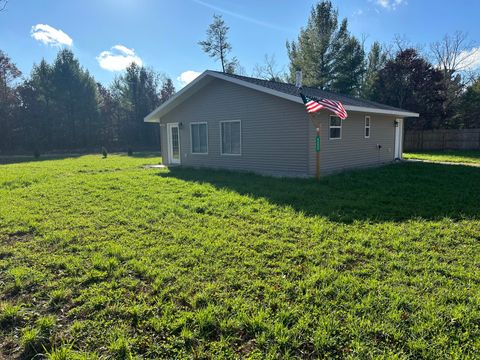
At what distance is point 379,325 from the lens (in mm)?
2412

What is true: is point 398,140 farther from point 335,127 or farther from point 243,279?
point 243,279

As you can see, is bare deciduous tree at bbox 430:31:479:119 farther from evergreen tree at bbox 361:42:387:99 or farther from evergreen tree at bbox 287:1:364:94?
evergreen tree at bbox 287:1:364:94

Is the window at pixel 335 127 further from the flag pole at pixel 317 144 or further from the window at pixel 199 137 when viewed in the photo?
the window at pixel 199 137

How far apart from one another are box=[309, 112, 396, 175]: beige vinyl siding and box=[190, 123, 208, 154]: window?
4.97m

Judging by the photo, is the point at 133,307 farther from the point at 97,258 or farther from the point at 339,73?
the point at 339,73

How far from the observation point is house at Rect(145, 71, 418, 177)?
31.0 feet

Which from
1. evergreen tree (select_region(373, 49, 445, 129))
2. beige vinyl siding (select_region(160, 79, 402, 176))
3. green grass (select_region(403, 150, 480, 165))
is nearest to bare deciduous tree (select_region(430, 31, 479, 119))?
evergreen tree (select_region(373, 49, 445, 129))

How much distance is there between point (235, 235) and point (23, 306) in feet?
8.53

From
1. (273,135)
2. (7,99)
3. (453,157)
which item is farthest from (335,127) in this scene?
(7,99)

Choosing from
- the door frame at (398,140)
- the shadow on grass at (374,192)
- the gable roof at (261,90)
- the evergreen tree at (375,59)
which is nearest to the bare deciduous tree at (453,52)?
the evergreen tree at (375,59)

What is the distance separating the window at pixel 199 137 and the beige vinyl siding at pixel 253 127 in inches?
8.5

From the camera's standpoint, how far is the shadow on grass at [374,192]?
18.2 ft

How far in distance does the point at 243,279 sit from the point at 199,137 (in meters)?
10.2

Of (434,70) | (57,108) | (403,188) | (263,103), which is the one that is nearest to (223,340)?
(403,188)
